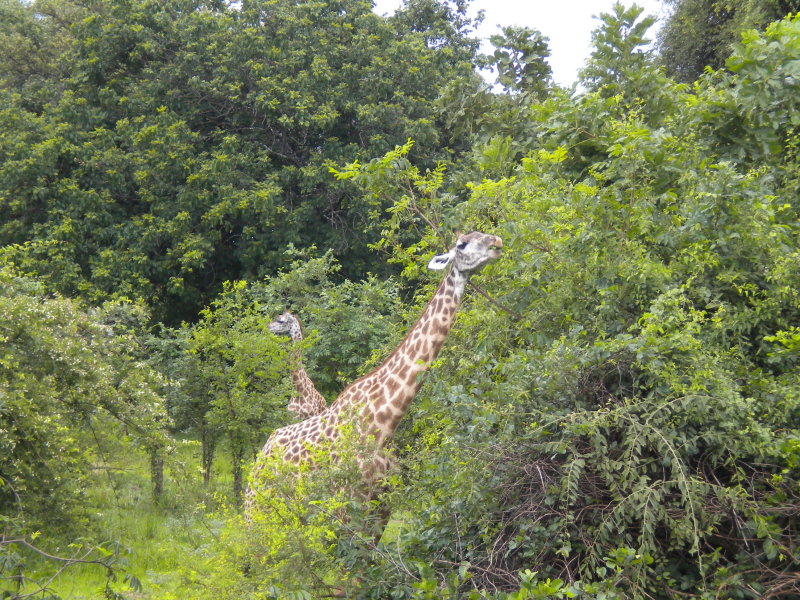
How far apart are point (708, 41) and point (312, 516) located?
1892cm

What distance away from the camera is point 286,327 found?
38.0ft

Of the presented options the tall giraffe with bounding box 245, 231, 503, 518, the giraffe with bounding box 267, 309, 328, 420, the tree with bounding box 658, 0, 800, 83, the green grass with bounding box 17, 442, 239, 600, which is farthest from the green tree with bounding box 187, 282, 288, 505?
the tree with bounding box 658, 0, 800, 83

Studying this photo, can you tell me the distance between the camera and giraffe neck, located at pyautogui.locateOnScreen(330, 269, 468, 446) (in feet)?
20.9

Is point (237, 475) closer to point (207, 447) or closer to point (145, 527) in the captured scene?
point (207, 447)

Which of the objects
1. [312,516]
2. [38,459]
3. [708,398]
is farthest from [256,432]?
[708,398]

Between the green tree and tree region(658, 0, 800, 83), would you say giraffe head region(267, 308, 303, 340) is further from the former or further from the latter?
tree region(658, 0, 800, 83)

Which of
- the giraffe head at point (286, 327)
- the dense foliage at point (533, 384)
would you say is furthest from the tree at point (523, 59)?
the giraffe head at point (286, 327)

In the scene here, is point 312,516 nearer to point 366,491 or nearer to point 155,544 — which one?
point 366,491

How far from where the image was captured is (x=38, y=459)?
7824mm

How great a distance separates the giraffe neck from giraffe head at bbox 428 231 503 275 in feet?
0.38

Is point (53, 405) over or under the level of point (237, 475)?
over

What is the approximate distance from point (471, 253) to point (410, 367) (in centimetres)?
98

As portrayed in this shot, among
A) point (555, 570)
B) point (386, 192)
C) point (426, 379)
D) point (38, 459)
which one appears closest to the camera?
point (555, 570)

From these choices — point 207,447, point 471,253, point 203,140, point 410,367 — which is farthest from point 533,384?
point 203,140
